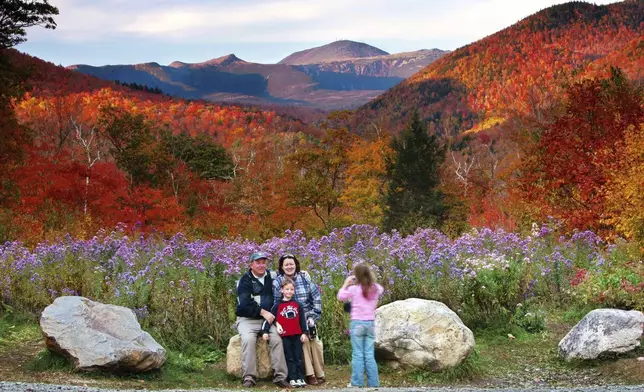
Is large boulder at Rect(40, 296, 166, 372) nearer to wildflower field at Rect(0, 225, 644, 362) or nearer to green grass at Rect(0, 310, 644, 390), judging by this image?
green grass at Rect(0, 310, 644, 390)

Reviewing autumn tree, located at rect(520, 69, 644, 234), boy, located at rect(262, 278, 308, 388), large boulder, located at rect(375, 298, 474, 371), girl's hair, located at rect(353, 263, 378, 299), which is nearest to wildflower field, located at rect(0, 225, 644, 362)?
large boulder, located at rect(375, 298, 474, 371)

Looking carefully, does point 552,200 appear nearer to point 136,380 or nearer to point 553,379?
point 553,379

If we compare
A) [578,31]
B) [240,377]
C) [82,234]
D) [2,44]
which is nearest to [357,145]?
[2,44]

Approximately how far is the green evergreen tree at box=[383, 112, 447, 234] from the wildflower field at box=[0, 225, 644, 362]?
68.1 feet

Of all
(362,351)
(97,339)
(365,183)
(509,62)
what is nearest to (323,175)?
(365,183)

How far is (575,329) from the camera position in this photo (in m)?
8.28

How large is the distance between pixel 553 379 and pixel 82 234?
1230 centimetres

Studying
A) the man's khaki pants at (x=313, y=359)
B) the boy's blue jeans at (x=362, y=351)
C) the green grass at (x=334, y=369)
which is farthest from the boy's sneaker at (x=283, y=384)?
the boy's blue jeans at (x=362, y=351)

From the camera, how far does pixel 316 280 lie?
886 cm

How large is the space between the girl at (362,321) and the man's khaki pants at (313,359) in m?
0.64

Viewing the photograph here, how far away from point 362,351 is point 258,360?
1.35m

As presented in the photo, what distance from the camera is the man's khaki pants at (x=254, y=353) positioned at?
696 centimetres

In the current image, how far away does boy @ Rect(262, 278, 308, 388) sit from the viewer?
274 inches

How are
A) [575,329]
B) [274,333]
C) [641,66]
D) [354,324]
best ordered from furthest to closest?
[641,66] < [575,329] < [274,333] < [354,324]
